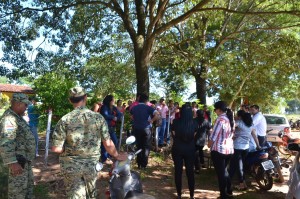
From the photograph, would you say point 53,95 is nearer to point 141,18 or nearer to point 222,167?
point 141,18

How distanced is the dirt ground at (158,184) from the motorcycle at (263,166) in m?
0.21

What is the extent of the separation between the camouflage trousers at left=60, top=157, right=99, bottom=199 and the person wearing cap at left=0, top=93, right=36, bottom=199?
2.85ft

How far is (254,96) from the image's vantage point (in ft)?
88.9

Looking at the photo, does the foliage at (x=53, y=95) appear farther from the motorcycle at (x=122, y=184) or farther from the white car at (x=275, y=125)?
the white car at (x=275, y=125)

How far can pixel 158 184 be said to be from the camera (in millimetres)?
7137

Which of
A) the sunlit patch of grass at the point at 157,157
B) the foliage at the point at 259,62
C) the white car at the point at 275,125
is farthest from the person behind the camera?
the white car at the point at 275,125

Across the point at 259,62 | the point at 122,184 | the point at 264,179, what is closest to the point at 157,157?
the point at 264,179

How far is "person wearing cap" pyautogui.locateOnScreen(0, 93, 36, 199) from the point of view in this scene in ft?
12.5

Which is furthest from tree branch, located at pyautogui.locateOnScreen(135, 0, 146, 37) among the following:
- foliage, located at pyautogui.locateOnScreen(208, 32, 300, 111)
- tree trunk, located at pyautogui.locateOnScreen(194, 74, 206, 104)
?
tree trunk, located at pyautogui.locateOnScreen(194, 74, 206, 104)

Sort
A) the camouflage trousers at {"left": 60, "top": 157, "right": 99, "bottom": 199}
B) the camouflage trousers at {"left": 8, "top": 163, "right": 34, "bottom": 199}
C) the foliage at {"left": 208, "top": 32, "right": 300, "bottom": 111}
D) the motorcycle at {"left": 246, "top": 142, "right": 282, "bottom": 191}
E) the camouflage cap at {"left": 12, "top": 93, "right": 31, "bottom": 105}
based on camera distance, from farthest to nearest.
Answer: the foliage at {"left": 208, "top": 32, "right": 300, "bottom": 111} < the motorcycle at {"left": 246, "top": 142, "right": 282, "bottom": 191} < the camouflage cap at {"left": 12, "top": 93, "right": 31, "bottom": 105} < the camouflage trousers at {"left": 8, "top": 163, "right": 34, "bottom": 199} < the camouflage trousers at {"left": 60, "top": 157, "right": 99, "bottom": 199}

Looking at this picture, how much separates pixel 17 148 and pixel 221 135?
10.8 feet

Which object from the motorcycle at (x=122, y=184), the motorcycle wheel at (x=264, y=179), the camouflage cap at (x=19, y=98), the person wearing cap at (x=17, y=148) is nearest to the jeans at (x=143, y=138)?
the motorcycle wheel at (x=264, y=179)

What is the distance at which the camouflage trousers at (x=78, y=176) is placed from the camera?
3.32m

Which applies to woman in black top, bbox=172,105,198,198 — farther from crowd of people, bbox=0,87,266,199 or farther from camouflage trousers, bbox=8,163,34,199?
camouflage trousers, bbox=8,163,34,199
